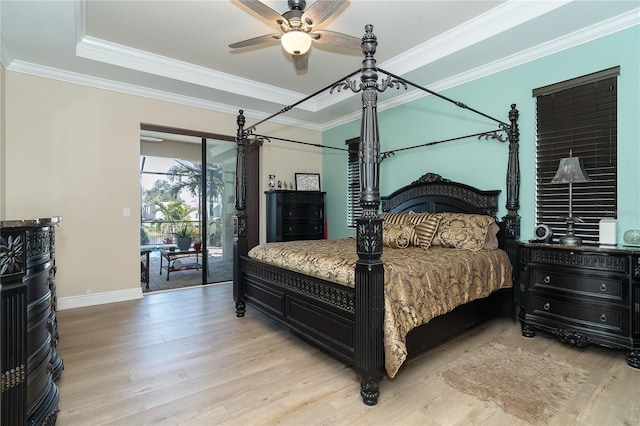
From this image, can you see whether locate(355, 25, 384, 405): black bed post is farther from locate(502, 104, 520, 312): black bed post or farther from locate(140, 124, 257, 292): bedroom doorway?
locate(140, 124, 257, 292): bedroom doorway

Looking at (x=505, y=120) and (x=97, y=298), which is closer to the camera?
(x=505, y=120)

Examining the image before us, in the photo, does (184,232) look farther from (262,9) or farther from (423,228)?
(262,9)

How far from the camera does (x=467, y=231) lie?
3.31 metres

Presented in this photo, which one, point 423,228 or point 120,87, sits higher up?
point 120,87

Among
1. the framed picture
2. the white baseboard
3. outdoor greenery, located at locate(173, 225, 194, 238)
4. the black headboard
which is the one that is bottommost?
the white baseboard

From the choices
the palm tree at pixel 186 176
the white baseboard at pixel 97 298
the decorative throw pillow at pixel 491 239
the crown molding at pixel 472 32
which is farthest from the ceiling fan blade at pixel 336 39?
the white baseboard at pixel 97 298

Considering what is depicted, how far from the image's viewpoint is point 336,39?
9.22 ft

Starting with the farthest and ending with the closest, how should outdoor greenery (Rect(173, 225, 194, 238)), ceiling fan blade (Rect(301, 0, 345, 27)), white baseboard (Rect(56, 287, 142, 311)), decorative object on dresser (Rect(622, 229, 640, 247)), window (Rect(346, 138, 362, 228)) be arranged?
outdoor greenery (Rect(173, 225, 194, 238))
window (Rect(346, 138, 362, 228))
white baseboard (Rect(56, 287, 142, 311))
decorative object on dresser (Rect(622, 229, 640, 247))
ceiling fan blade (Rect(301, 0, 345, 27))

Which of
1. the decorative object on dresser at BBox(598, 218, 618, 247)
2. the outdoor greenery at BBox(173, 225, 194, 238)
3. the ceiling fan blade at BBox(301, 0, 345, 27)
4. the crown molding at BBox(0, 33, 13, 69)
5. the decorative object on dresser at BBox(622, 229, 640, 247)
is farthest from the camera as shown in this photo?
the outdoor greenery at BBox(173, 225, 194, 238)

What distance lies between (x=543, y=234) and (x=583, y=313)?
29.3 inches

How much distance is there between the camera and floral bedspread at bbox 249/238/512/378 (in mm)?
2031

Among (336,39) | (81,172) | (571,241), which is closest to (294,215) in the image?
(81,172)

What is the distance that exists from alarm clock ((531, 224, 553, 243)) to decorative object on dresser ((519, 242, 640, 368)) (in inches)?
7.2

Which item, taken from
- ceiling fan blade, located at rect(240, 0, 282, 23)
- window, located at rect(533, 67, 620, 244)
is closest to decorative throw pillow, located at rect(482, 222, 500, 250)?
window, located at rect(533, 67, 620, 244)
